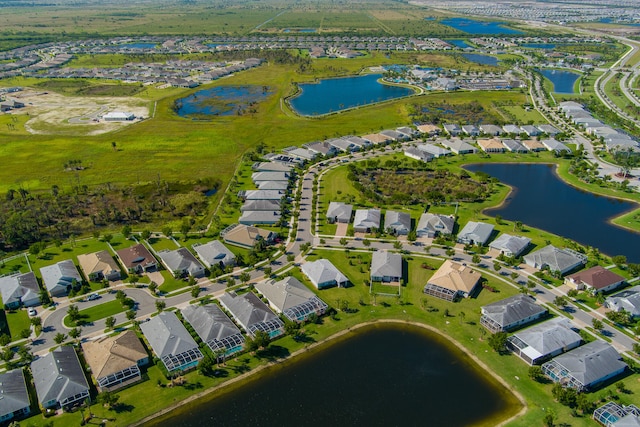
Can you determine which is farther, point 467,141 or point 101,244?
point 467,141

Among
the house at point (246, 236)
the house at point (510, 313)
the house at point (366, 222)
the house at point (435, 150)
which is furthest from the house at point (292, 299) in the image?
the house at point (435, 150)

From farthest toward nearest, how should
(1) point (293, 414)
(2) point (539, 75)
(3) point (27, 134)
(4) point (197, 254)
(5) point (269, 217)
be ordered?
(2) point (539, 75) < (3) point (27, 134) < (5) point (269, 217) < (4) point (197, 254) < (1) point (293, 414)

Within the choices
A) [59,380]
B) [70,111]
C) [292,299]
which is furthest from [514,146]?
[70,111]

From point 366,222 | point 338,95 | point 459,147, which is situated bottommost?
point 366,222

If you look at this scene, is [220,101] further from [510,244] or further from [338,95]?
[510,244]

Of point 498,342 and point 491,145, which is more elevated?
point 491,145

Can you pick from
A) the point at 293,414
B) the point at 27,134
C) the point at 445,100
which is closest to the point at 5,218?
the point at 27,134

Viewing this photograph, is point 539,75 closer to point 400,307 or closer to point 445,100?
point 445,100
